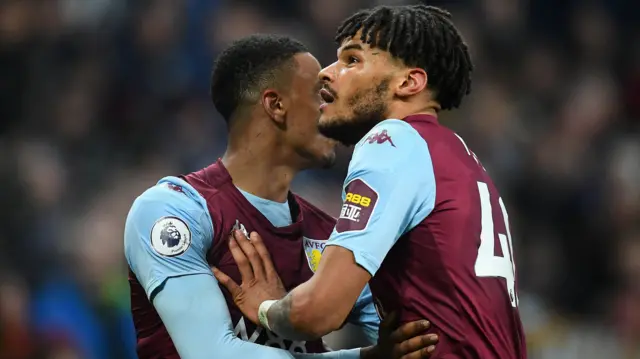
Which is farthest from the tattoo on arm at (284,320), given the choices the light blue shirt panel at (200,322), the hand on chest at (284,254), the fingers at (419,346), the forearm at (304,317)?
the hand on chest at (284,254)

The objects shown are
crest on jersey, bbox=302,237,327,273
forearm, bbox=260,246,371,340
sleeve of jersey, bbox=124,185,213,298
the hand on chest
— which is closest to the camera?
forearm, bbox=260,246,371,340

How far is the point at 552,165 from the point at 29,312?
3.78 m

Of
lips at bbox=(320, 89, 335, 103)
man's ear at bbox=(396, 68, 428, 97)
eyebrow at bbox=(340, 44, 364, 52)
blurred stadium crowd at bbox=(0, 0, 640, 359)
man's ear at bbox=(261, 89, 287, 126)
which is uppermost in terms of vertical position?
eyebrow at bbox=(340, 44, 364, 52)

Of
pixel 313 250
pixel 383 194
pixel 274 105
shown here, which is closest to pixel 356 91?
pixel 383 194

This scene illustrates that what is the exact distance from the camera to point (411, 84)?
11.0ft

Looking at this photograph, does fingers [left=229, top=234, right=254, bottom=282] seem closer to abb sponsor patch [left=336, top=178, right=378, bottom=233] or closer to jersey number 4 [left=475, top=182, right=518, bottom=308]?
abb sponsor patch [left=336, top=178, right=378, bottom=233]

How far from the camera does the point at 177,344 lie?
3395 millimetres

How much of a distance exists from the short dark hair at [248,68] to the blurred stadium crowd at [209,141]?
2.53 metres

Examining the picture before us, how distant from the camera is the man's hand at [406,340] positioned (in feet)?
10.1

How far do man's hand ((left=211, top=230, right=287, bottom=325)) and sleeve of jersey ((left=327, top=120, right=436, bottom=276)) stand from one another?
21.3 inches

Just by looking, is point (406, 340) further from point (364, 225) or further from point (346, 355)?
point (346, 355)

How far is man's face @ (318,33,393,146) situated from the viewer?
3.35 metres

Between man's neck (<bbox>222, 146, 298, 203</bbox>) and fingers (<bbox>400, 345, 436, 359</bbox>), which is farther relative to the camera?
man's neck (<bbox>222, 146, 298, 203</bbox>)

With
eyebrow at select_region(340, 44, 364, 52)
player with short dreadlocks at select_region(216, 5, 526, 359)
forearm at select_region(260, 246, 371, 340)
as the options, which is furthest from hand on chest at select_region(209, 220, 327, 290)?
eyebrow at select_region(340, 44, 364, 52)
